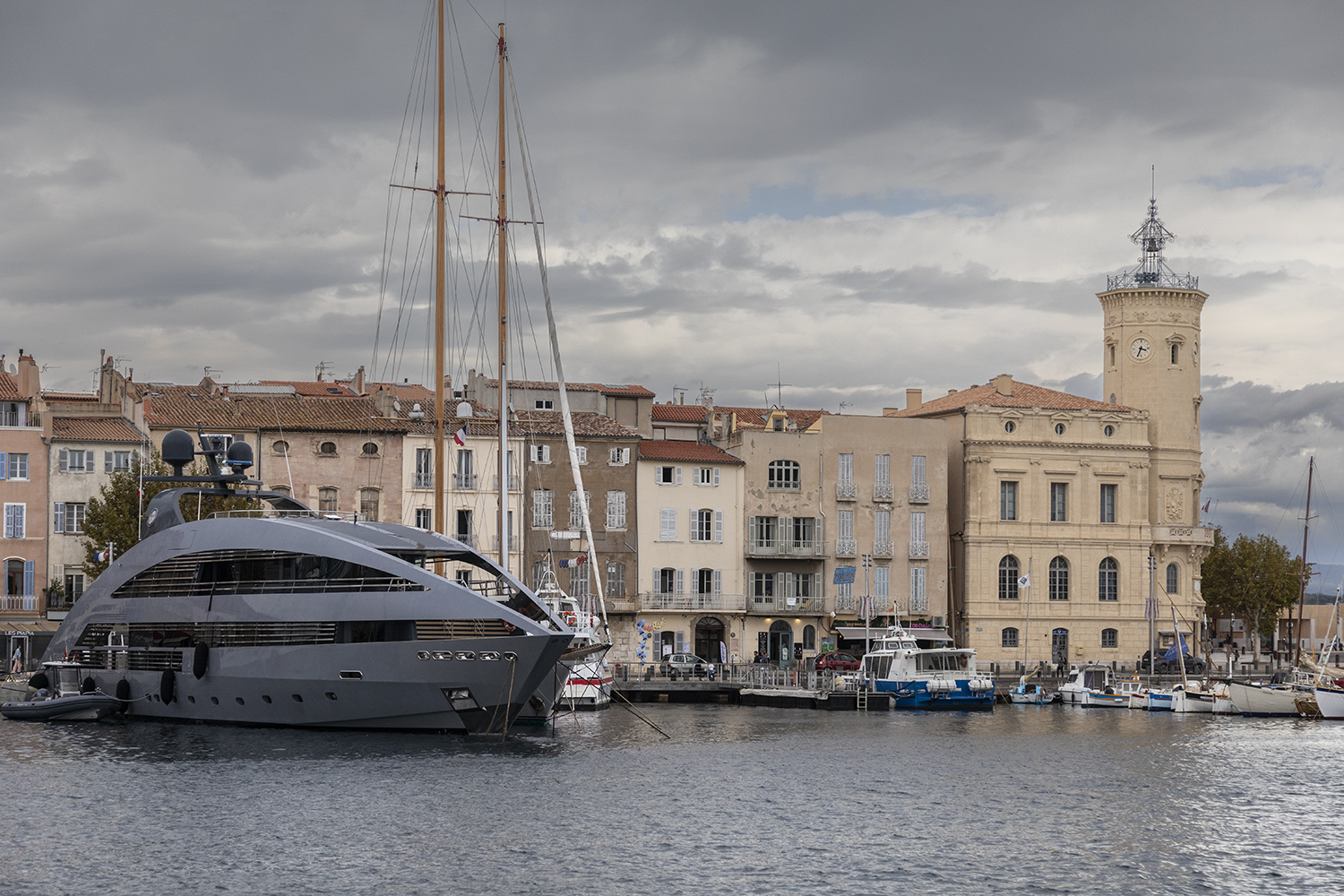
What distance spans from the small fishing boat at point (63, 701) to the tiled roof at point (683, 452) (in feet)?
114

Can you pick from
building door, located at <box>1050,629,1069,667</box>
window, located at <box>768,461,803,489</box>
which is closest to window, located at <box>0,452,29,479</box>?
window, located at <box>768,461,803,489</box>

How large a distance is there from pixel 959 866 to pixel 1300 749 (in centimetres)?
2894

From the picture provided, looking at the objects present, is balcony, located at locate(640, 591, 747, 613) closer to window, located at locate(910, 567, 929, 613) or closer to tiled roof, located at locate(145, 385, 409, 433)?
window, located at locate(910, 567, 929, 613)

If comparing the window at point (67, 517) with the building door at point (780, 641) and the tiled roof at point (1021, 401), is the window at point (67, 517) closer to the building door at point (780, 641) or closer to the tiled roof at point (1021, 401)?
the building door at point (780, 641)

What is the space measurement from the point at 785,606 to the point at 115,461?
34817 mm

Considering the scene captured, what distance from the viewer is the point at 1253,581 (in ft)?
356

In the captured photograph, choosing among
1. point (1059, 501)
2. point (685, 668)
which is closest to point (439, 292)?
point (685, 668)

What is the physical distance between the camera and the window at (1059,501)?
92438mm

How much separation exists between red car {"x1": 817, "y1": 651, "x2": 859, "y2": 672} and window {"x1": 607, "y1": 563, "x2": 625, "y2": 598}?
430 inches

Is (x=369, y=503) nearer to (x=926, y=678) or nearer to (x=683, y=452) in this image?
(x=683, y=452)

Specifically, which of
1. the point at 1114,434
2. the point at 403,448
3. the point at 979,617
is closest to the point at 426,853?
the point at 403,448

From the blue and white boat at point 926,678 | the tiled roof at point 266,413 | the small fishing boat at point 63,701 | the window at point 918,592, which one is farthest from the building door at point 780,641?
the small fishing boat at point 63,701

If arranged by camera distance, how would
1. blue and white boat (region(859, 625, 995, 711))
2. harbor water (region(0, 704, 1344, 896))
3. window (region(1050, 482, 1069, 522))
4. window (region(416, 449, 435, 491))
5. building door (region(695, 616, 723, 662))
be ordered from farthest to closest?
window (region(1050, 482, 1069, 522))
building door (region(695, 616, 723, 662))
window (region(416, 449, 435, 491))
blue and white boat (region(859, 625, 995, 711))
harbor water (region(0, 704, 1344, 896))

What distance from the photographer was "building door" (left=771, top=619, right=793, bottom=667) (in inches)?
3450
